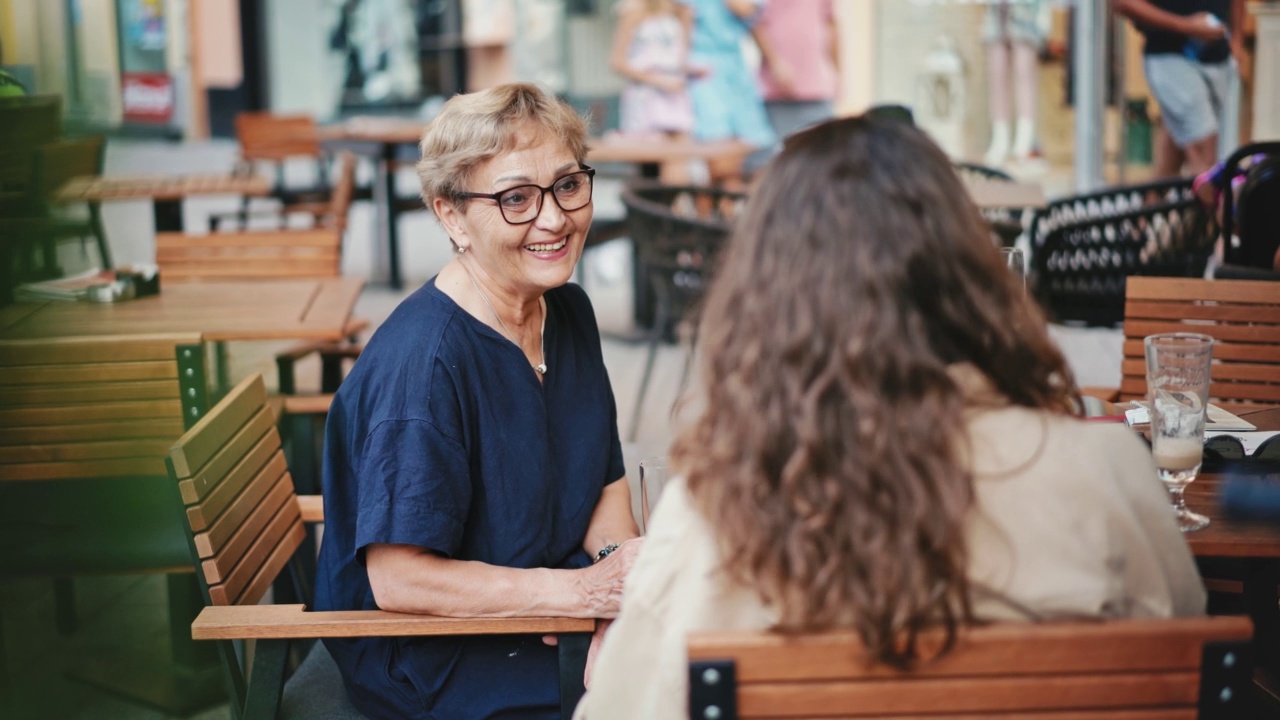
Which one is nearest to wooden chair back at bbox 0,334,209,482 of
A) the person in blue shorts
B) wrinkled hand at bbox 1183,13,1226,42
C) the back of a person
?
the back of a person

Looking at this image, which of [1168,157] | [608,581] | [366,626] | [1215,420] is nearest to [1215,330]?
[1215,420]

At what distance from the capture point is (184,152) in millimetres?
16125

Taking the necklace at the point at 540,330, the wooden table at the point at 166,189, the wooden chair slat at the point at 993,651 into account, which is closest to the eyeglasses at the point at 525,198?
the necklace at the point at 540,330

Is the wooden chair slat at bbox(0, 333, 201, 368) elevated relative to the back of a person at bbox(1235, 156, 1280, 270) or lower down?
lower down

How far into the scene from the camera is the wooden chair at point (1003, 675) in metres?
1.33

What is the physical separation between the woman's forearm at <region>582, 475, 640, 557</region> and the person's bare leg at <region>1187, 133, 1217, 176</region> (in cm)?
530

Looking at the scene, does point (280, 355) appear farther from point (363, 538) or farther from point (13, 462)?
point (363, 538)

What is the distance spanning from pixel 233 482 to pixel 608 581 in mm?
723

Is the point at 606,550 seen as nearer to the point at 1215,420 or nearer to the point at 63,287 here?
the point at 1215,420

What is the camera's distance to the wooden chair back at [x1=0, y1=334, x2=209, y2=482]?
9.71 ft

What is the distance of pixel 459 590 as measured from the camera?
202 centimetres

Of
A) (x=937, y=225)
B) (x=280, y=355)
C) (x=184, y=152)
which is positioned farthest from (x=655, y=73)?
(x=184, y=152)

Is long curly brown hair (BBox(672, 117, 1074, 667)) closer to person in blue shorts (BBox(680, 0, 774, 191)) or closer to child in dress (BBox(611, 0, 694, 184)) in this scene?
child in dress (BBox(611, 0, 694, 184))

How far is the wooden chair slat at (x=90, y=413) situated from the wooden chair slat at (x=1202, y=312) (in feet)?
7.66
